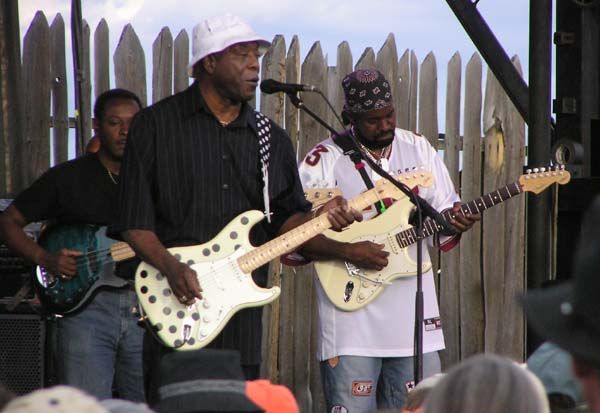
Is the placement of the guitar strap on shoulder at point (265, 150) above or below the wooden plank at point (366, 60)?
below

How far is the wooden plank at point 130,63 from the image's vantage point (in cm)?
748

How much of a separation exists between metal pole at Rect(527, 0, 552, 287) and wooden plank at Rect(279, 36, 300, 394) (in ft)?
7.97

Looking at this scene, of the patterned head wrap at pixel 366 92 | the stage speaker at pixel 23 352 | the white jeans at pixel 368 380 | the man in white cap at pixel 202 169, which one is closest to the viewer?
the man in white cap at pixel 202 169

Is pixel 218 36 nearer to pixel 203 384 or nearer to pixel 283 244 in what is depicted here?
pixel 283 244

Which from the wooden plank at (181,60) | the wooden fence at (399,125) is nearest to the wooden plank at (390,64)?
the wooden fence at (399,125)

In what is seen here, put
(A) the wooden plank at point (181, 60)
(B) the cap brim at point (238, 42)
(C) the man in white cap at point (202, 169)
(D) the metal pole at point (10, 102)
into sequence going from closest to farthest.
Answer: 1. (C) the man in white cap at point (202, 169)
2. (B) the cap brim at point (238, 42)
3. (D) the metal pole at point (10, 102)
4. (A) the wooden plank at point (181, 60)

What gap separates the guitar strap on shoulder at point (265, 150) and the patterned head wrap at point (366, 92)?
0.97 m

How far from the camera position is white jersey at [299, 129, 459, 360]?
603 cm

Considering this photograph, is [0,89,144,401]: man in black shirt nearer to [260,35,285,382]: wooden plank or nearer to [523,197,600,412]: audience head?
[260,35,285,382]: wooden plank

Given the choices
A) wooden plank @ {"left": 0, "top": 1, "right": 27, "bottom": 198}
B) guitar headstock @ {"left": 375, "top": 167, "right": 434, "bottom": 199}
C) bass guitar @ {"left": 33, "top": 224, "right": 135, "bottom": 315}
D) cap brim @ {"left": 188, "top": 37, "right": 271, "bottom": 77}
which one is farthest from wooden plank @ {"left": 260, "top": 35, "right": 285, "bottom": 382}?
cap brim @ {"left": 188, "top": 37, "right": 271, "bottom": 77}

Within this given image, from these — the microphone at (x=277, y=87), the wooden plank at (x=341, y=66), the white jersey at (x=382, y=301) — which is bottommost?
the white jersey at (x=382, y=301)

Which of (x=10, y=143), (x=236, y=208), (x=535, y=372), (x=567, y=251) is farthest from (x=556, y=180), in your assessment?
(x=10, y=143)

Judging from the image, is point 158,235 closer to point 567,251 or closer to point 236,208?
point 236,208

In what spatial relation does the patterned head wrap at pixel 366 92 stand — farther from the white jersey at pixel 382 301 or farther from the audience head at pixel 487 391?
the audience head at pixel 487 391
